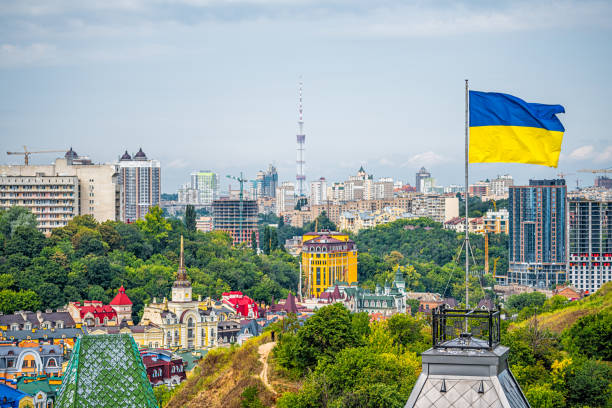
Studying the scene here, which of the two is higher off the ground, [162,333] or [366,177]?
[366,177]

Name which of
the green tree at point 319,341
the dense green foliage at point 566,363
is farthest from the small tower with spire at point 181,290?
the dense green foliage at point 566,363

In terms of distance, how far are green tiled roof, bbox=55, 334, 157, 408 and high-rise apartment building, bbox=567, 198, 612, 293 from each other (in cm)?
6091

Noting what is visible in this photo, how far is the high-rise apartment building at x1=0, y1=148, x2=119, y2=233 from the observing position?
2318 inches

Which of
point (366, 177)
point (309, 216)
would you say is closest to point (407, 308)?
point (309, 216)

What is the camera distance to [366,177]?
150500 mm

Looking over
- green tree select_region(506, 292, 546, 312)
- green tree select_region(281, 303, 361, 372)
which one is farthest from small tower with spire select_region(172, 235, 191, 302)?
green tree select_region(281, 303, 361, 372)

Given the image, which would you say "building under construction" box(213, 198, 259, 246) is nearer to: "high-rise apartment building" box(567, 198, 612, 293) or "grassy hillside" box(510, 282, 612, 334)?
"high-rise apartment building" box(567, 198, 612, 293)

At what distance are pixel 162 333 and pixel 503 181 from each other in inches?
3827

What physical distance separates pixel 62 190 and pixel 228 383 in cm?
3958

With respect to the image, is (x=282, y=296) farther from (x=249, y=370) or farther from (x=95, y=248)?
(x=249, y=370)

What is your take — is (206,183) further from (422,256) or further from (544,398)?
(544,398)

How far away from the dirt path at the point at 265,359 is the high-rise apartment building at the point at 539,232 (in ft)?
170

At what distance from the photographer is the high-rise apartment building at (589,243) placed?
224 ft

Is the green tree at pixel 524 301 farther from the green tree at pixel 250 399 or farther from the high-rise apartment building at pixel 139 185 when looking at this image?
the high-rise apartment building at pixel 139 185
